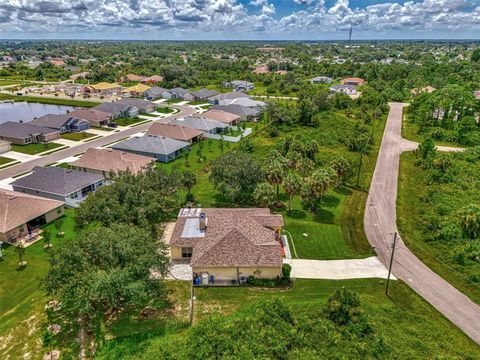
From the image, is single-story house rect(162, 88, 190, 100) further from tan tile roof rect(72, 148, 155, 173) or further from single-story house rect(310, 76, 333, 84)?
tan tile roof rect(72, 148, 155, 173)

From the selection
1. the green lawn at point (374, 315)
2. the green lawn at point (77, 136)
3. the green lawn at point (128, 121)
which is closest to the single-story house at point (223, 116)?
the green lawn at point (128, 121)

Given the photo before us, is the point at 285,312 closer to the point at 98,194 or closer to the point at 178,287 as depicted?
the point at 178,287

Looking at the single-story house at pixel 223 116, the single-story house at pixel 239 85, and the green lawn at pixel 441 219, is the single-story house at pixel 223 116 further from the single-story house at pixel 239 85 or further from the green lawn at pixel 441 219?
the single-story house at pixel 239 85

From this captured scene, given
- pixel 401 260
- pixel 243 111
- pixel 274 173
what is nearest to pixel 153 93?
pixel 243 111

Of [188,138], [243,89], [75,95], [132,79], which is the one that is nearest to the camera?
[188,138]

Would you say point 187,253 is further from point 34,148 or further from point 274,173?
point 34,148

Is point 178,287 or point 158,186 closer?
point 178,287

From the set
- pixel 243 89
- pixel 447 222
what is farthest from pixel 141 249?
pixel 243 89
